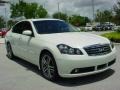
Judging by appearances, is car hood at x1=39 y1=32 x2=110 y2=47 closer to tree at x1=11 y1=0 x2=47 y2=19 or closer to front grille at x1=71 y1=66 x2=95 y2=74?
front grille at x1=71 y1=66 x2=95 y2=74

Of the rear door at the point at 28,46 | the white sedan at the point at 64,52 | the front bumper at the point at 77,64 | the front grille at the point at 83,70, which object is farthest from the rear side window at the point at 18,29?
the front grille at the point at 83,70

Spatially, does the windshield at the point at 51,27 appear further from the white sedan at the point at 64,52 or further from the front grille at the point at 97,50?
the front grille at the point at 97,50

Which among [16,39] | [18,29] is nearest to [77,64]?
[16,39]

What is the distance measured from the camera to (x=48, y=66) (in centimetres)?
685

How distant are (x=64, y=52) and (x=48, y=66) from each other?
0.81 meters

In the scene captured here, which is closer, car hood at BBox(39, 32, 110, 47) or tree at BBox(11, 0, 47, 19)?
car hood at BBox(39, 32, 110, 47)

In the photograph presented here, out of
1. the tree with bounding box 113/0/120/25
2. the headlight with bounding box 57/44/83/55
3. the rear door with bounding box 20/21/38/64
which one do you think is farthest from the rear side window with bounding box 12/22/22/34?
the tree with bounding box 113/0/120/25

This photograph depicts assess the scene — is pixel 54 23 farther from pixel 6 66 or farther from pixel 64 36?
pixel 6 66

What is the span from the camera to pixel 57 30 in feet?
26.3

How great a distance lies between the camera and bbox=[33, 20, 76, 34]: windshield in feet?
25.7

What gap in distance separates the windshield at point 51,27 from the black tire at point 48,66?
3.34 ft

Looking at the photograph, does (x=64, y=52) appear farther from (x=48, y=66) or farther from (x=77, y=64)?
(x=48, y=66)

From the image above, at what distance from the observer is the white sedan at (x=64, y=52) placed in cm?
618

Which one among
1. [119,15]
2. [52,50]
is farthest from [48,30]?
[119,15]
